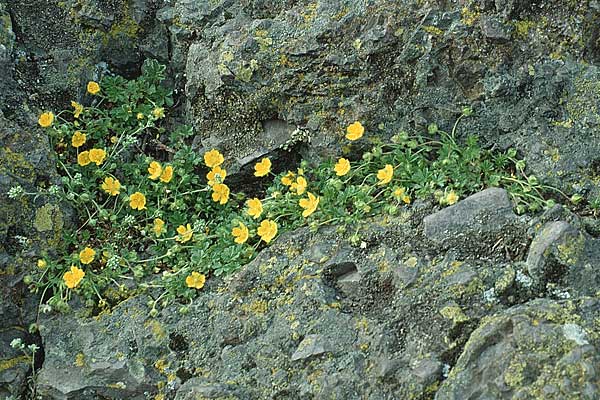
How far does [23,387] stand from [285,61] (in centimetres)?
213

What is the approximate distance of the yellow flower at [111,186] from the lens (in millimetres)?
4440

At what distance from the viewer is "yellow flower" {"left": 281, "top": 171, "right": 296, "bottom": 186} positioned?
4.28m

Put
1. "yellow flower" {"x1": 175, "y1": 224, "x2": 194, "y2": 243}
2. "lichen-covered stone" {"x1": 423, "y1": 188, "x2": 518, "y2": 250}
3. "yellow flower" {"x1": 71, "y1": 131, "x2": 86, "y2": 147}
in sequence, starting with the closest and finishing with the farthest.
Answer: "lichen-covered stone" {"x1": 423, "y1": 188, "x2": 518, "y2": 250}, "yellow flower" {"x1": 175, "y1": 224, "x2": 194, "y2": 243}, "yellow flower" {"x1": 71, "y1": 131, "x2": 86, "y2": 147}

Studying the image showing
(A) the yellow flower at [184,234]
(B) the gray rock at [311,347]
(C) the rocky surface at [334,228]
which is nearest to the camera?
(C) the rocky surface at [334,228]

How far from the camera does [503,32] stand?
13.1ft

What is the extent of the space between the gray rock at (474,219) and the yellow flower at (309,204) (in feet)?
1.93

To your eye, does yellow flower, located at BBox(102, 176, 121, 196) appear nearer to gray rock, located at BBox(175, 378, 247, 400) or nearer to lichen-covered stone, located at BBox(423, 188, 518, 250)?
gray rock, located at BBox(175, 378, 247, 400)

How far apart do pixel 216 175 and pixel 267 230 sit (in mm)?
592

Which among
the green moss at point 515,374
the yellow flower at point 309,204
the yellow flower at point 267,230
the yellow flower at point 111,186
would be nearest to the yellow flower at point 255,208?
the yellow flower at point 267,230

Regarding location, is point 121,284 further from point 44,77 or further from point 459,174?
point 459,174

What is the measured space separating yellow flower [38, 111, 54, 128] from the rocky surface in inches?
2.4

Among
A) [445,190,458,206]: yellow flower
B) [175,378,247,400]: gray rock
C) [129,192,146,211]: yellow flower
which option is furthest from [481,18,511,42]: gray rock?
[175,378,247,400]: gray rock

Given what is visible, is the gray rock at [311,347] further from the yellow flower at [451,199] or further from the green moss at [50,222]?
the green moss at [50,222]

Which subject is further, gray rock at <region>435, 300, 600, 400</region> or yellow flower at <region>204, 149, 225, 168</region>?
yellow flower at <region>204, 149, 225, 168</region>
